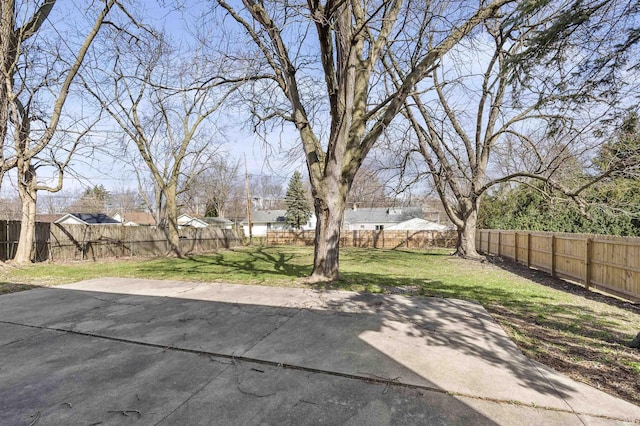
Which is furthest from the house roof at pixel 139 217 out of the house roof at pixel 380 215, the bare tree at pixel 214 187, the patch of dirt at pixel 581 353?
the patch of dirt at pixel 581 353

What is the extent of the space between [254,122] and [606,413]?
302 inches

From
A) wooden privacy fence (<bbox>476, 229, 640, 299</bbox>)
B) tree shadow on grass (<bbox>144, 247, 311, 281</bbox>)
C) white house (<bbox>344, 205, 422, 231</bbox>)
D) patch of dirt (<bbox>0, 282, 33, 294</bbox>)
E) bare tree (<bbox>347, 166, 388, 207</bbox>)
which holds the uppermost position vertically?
bare tree (<bbox>347, 166, 388, 207</bbox>)

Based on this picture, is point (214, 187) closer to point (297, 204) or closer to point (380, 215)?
point (297, 204)

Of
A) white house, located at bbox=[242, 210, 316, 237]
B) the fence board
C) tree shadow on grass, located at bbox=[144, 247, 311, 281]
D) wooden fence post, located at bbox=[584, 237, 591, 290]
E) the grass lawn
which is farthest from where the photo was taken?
white house, located at bbox=[242, 210, 316, 237]

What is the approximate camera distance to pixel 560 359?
9.98 feet

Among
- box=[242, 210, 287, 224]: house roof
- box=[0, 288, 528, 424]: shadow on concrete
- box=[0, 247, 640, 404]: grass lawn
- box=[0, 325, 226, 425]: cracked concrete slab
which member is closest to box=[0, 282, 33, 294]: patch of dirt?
box=[0, 247, 640, 404]: grass lawn

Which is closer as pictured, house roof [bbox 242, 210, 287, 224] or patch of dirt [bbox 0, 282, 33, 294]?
patch of dirt [bbox 0, 282, 33, 294]

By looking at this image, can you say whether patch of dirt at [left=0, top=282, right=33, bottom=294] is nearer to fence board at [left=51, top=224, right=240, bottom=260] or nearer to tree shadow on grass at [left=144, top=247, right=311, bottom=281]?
tree shadow on grass at [left=144, top=247, right=311, bottom=281]

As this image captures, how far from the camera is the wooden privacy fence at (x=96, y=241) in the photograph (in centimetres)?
1122

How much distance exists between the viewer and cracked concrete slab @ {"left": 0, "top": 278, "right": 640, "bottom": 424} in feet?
6.70

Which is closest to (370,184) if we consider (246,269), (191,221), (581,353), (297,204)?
(246,269)

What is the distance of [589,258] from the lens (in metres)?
7.30

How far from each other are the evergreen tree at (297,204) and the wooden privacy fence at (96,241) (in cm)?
1537

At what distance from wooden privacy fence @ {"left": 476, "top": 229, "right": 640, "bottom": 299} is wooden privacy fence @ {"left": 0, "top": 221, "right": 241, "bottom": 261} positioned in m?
16.8
